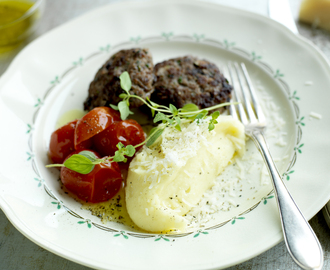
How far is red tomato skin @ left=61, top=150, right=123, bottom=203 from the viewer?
3105 millimetres

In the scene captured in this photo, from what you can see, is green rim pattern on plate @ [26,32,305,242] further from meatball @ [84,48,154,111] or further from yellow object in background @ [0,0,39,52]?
yellow object in background @ [0,0,39,52]

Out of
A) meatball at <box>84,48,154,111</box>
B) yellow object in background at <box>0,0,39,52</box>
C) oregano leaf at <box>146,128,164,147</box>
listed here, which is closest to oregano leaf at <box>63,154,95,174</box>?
oregano leaf at <box>146,128,164,147</box>

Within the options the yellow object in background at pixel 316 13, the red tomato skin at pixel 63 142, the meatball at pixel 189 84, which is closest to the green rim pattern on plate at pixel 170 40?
the red tomato skin at pixel 63 142

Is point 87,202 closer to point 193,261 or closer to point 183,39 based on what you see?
point 193,261

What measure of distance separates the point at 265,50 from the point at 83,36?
2673mm

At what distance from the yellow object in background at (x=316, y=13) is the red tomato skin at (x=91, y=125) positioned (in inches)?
151

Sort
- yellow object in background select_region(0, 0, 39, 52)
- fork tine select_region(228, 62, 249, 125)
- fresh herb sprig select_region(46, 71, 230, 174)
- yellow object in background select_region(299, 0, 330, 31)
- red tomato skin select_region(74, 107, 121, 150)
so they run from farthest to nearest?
yellow object in background select_region(299, 0, 330, 31), yellow object in background select_region(0, 0, 39, 52), fork tine select_region(228, 62, 249, 125), red tomato skin select_region(74, 107, 121, 150), fresh herb sprig select_region(46, 71, 230, 174)

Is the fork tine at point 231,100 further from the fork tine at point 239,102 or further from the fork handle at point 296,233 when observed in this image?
the fork handle at point 296,233

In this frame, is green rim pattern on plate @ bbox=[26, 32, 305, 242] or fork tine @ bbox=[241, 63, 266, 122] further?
fork tine @ bbox=[241, 63, 266, 122]

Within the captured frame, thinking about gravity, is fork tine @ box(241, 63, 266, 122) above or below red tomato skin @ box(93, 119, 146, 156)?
below

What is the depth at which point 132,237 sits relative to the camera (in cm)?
284

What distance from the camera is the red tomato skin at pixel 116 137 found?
338 cm

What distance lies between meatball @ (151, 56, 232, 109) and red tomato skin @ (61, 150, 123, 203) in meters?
1.06

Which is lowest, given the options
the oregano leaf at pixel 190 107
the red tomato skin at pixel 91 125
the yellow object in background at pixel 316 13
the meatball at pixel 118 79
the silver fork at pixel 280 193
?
the silver fork at pixel 280 193
